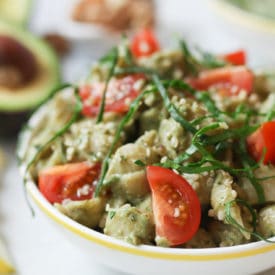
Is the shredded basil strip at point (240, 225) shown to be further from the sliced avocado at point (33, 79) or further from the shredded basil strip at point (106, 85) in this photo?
the sliced avocado at point (33, 79)

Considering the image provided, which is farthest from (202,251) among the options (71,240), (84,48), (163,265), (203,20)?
(203,20)

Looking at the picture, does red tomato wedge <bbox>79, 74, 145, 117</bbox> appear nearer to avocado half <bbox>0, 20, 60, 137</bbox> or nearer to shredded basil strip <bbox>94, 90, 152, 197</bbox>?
shredded basil strip <bbox>94, 90, 152, 197</bbox>

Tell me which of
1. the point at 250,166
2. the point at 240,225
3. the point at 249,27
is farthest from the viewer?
the point at 249,27

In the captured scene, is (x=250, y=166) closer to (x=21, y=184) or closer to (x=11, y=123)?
(x=21, y=184)

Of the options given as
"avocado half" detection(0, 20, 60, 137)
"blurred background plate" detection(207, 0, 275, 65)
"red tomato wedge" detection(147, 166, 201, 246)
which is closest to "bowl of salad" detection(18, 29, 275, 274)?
"red tomato wedge" detection(147, 166, 201, 246)

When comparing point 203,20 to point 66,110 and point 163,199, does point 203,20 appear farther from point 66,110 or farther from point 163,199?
point 163,199

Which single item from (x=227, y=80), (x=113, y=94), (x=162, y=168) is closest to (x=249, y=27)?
(x=227, y=80)
